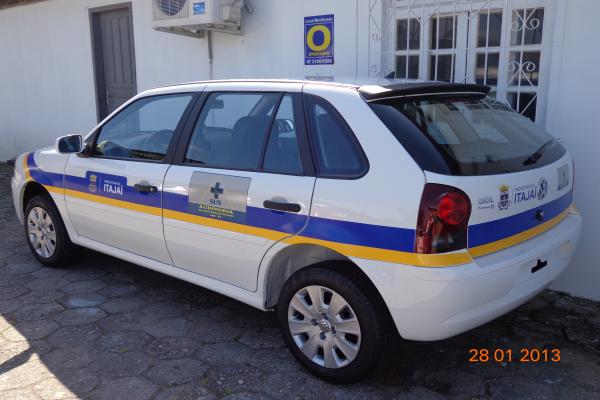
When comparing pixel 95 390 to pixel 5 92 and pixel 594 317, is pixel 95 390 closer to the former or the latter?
pixel 594 317

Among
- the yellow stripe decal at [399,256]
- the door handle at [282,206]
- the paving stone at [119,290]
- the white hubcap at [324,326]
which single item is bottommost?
the paving stone at [119,290]

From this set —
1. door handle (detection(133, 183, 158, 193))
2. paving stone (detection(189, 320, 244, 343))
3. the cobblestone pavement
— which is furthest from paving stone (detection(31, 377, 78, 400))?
door handle (detection(133, 183, 158, 193))

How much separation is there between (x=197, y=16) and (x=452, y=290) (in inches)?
169

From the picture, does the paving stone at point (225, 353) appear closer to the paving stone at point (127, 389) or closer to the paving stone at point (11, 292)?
the paving stone at point (127, 389)

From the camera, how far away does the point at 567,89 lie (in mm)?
4035

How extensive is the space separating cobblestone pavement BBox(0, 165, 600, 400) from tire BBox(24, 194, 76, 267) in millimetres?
226

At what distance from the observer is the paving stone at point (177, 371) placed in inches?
121

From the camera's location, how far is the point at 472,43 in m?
4.60

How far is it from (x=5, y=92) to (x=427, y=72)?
8026 mm

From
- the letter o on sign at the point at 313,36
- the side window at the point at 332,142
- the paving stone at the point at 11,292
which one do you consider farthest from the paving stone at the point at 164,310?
the letter o on sign at the point at 313,36

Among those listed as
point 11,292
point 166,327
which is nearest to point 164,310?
point 166,327

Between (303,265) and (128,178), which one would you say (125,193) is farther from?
(303,265)

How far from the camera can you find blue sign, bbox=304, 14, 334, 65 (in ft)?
17.7

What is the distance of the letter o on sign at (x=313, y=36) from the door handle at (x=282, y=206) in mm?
2890
